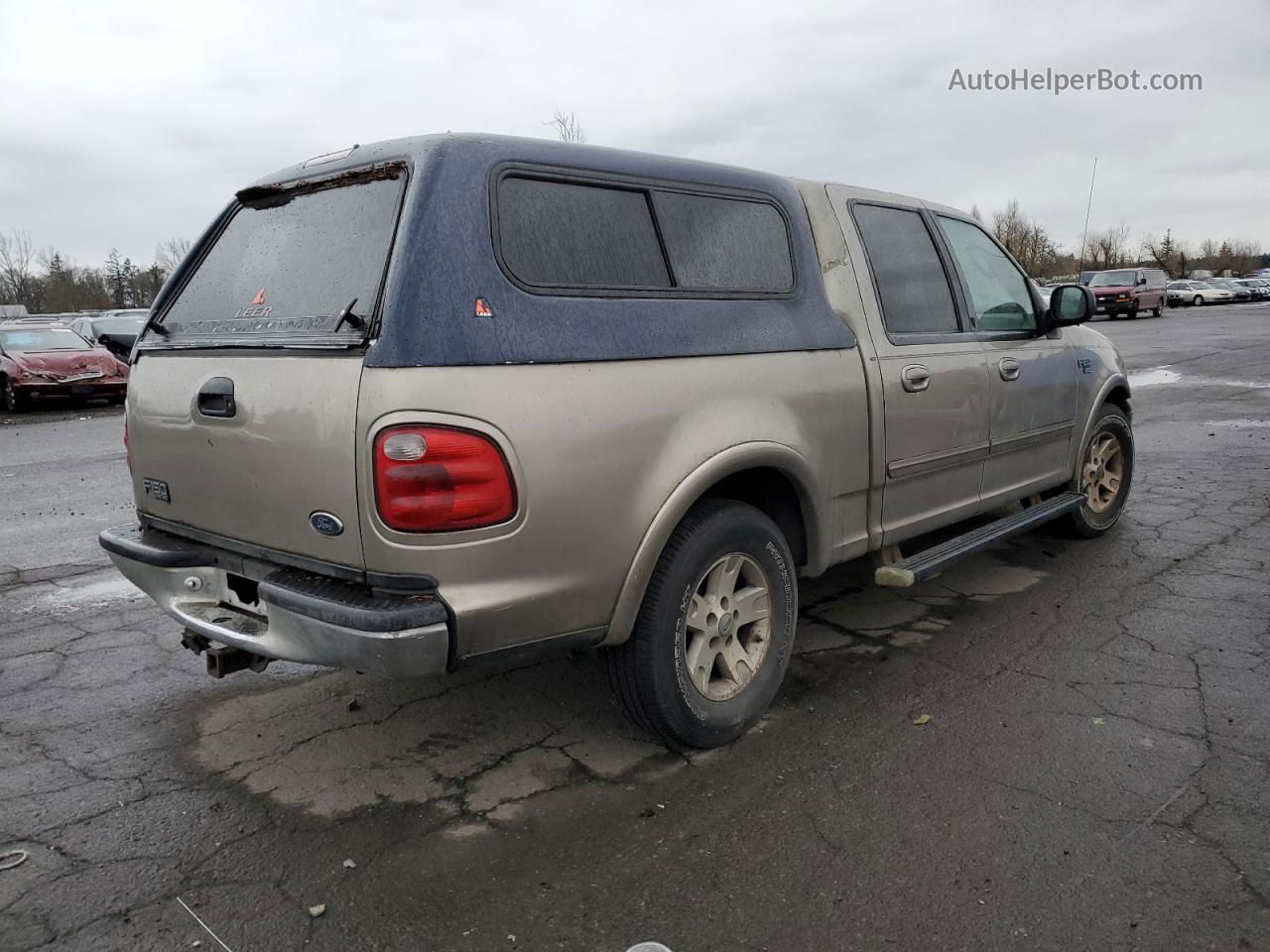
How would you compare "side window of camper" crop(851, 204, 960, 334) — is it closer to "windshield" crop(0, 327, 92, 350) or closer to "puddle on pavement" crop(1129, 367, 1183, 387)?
"puddle on pavement" crop(1129, 367, 1183, 387)

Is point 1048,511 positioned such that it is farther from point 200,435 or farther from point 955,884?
point 200,435

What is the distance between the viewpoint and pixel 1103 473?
19.1ft

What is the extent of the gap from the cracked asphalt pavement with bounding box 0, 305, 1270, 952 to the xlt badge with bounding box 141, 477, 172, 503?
893 mm

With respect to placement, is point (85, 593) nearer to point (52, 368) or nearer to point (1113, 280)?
point (52, 368)

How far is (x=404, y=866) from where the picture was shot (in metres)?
2.67

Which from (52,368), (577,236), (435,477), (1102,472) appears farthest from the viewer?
(52,368)

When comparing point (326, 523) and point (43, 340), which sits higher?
point (43, 340)

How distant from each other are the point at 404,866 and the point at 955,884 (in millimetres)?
1499

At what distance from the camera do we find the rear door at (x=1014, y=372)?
458 cm

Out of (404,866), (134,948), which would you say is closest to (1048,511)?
(404,866)

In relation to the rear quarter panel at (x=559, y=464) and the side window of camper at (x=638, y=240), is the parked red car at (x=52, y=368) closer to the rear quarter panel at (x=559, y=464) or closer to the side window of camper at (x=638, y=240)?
the side window of camper at (x=638, y=240)

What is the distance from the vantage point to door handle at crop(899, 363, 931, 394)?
395 cm

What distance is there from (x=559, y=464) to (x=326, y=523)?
2.21ft

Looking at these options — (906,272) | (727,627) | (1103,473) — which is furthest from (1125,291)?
(727,627)
